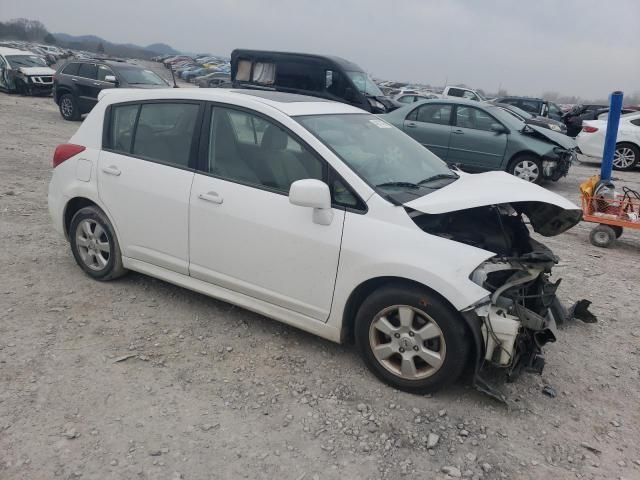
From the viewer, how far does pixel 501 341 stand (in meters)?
2.86

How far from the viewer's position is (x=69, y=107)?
14.9m

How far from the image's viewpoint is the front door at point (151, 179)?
3756 millimetres

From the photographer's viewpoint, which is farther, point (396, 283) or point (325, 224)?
point (325, 224)

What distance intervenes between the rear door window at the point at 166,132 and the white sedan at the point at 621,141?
37.5 feet

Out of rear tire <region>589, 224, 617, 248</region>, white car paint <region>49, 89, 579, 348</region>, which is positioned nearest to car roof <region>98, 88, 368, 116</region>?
white car paint <region>49, 89, 579, 348</region>

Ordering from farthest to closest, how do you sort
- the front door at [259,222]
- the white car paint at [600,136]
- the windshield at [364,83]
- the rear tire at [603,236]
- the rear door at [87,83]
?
the rear door at [87,83] < the white car paint at [600,136] < the windshield at [364,83] < the rear tire at [603,236] < the front door at [259,222]

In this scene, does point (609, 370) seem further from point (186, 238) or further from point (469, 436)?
point (186, 238)

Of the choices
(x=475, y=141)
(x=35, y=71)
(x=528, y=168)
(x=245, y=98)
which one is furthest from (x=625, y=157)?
(x=35, y=71)

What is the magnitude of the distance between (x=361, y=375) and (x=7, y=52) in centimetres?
2290

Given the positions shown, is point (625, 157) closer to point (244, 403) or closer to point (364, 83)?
point (364, 83)

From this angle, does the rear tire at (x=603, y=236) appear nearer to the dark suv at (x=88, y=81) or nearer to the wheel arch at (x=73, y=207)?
the wheel arch at (x=73, y=207)

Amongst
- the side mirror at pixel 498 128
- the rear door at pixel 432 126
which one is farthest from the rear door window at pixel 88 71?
the side mirror at pixel 498 128

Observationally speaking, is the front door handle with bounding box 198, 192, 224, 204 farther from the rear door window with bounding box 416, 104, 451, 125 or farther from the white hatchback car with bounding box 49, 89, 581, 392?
the rear door window with bounding box 416, 104, 451, 125

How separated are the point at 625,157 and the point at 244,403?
43.0ft
